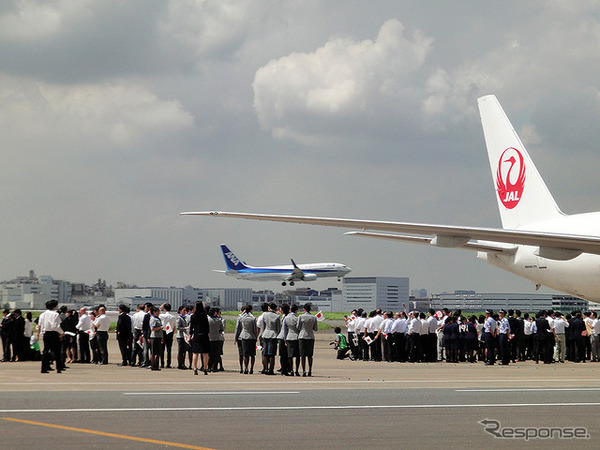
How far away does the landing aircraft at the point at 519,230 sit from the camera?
2019 centimetres

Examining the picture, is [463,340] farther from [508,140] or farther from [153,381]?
[153,381]

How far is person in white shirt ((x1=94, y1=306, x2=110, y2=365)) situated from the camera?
25.3 meters

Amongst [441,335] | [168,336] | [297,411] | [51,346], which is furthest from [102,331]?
[297,411]

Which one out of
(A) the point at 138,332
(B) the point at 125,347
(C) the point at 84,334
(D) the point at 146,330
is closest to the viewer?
(D) the point at 146,330

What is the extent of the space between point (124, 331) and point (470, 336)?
11.5 m

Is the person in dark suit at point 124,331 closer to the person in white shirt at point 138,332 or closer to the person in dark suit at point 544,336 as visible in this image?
the person in white shirt at point 138,332

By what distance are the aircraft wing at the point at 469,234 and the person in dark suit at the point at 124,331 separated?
16.7 ft

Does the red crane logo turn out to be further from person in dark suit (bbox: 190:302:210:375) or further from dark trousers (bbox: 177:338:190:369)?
dark trousers (bbox: 177:338:190:369)

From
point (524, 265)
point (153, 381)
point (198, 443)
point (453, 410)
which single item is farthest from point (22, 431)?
point (524, 265)

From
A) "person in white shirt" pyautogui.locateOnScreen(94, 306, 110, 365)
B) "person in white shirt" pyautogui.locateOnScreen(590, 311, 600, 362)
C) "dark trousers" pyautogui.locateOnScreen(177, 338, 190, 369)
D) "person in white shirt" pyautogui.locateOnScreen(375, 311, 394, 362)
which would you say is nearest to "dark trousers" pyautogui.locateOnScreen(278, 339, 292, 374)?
"dark trousers" pyautogui.locateOnScreen(177, 338, 190, 369)

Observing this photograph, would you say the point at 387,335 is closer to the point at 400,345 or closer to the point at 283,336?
the point at 400,345

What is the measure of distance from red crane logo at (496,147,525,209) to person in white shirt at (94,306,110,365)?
526 inches

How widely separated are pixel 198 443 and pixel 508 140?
65.7ft

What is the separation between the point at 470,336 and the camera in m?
27.9
